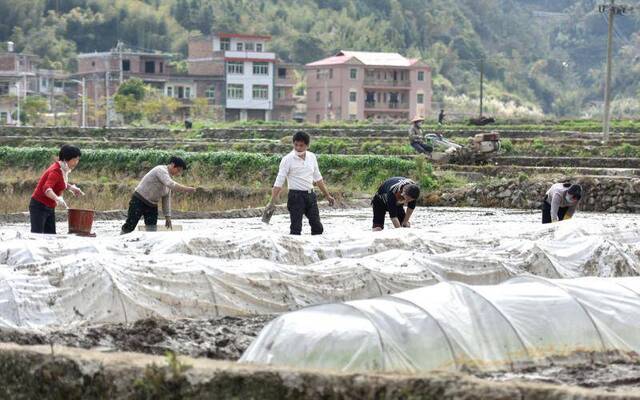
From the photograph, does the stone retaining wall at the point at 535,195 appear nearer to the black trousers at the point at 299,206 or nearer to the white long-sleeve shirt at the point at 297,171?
the black trousers at the point at 299,206

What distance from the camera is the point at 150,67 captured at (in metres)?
79.0

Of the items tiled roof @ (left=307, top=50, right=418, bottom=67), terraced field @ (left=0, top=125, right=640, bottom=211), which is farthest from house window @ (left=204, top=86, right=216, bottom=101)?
terraced field @ (left=0, top=125, right=640, bottom=211)

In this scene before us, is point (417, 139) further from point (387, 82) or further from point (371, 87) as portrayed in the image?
→ point (387, 82)

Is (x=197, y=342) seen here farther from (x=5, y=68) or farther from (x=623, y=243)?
(x=5, y=68)

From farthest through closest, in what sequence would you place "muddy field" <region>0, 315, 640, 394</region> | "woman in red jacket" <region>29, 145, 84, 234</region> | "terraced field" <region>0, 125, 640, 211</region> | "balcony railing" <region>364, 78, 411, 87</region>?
1. "balcony railing" <region>364, 78, 411, 87</region>
2. "terraced field" <region>0, 125, 640, 211</region>
3. "woman in red jacket" <region>29, 145, 84, 234</region>
4. "muddy field" <region>0, 315, 640, 394</region>

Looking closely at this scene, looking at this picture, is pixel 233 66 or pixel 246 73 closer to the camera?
pixel 233 66

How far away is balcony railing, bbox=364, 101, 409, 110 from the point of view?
77.5m

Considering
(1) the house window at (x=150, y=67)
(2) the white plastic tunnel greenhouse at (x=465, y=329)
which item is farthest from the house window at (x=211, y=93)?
(2) the white plastic tunnel greenhouse at (x=465, y=329)

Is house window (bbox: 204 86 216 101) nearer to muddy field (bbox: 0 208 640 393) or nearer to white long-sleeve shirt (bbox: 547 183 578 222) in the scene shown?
white long-sleeve shirt (bbox: 547 183 578 222)

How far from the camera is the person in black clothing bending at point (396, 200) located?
1330cm

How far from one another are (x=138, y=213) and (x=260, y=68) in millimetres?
62612

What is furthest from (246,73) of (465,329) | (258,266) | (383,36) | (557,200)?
(465,329)

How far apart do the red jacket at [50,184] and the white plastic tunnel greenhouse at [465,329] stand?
222 inches

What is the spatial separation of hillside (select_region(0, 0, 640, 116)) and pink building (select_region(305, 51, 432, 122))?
17050 millimetres
